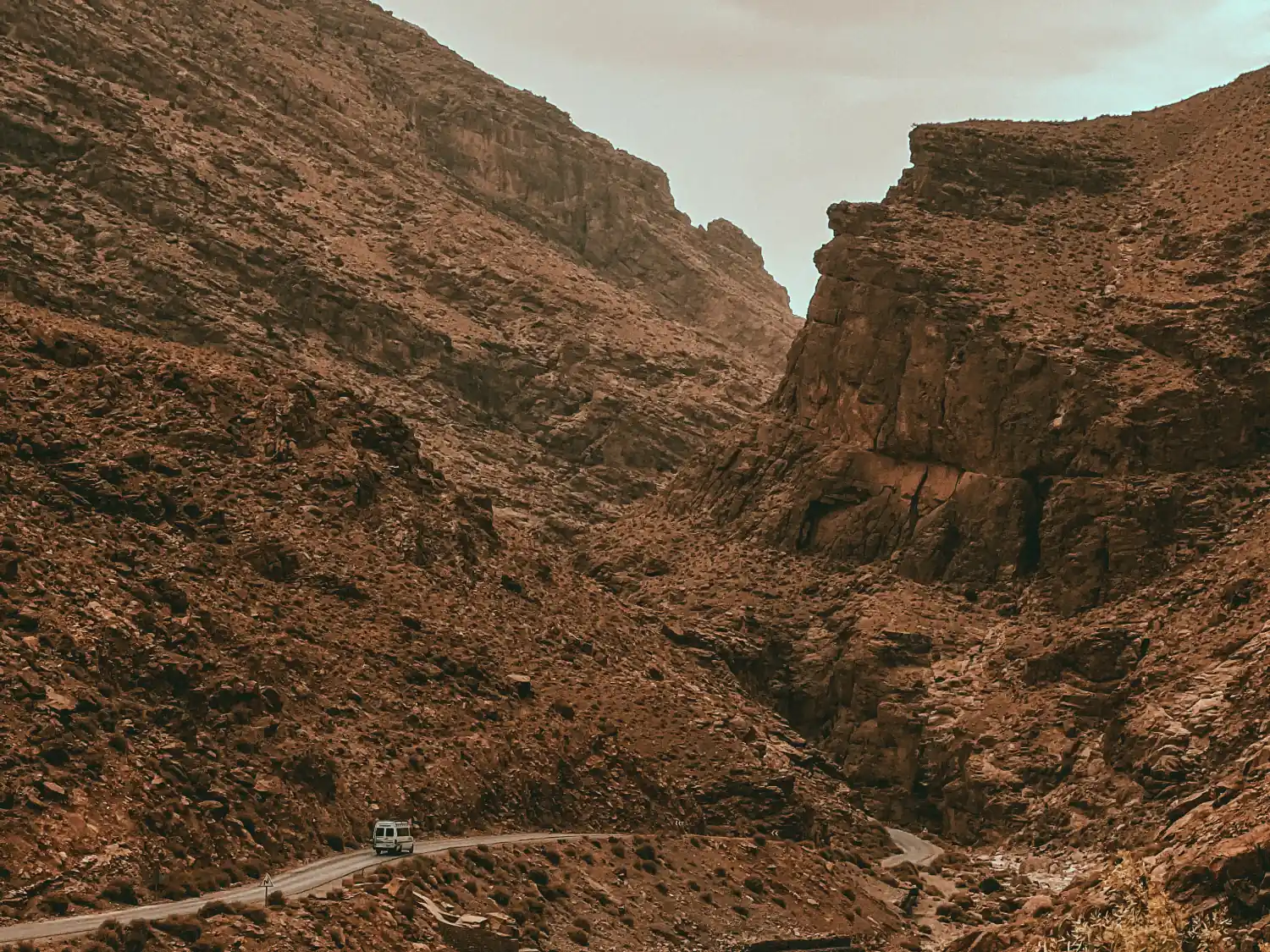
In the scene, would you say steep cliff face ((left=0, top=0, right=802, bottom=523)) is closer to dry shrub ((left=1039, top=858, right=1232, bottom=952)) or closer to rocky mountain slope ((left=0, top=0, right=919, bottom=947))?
rocky mountain slope ((left=0, top=0, right=919, bottom=947))

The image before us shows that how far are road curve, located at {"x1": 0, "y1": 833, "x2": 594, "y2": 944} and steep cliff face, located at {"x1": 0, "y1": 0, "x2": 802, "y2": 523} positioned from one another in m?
43.6

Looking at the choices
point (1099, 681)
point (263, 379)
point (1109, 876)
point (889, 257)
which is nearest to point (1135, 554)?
point (1099, 681)

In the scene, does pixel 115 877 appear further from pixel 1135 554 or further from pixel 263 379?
pixel 1135 554

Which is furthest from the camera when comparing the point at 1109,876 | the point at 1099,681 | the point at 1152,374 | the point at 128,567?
the point at 1152,374

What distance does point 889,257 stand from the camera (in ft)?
364

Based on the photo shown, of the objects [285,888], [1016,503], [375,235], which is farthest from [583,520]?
[285,888]

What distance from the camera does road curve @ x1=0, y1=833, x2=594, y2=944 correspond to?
45.3 m

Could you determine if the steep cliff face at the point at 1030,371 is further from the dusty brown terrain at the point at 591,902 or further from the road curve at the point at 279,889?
the road curve at the point at 279,889

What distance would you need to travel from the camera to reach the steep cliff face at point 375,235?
11094cm

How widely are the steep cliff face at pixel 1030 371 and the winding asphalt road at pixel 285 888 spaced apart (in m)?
37.1

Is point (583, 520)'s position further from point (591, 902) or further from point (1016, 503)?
point (591, 902)

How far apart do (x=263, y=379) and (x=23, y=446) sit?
542 inches

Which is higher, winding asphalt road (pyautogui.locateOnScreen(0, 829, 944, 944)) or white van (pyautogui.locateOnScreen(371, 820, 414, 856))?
white van (pyautogui.locateOnScreen(371, 820, 414, 856))

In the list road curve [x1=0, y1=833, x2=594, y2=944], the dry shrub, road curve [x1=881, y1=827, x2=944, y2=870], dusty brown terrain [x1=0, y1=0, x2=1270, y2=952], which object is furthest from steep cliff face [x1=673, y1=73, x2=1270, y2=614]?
the dry shrub
